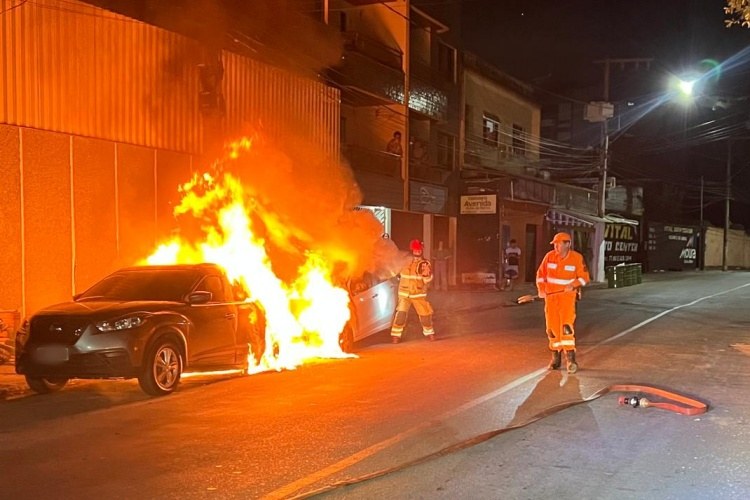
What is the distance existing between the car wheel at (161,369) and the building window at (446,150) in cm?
1866

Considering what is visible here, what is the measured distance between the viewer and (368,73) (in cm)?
2034

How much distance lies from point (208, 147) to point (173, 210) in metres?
1.81

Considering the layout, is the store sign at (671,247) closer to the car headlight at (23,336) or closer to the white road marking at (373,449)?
the white road marking at (373,449)

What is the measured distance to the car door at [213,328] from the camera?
27.5ft

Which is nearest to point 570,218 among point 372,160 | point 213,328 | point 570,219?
point 570,219

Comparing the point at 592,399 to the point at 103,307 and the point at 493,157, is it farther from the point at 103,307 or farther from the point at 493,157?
the point at 493,157

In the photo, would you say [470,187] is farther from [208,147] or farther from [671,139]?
[671,139]

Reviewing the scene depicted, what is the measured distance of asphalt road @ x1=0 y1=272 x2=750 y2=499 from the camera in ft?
16.2

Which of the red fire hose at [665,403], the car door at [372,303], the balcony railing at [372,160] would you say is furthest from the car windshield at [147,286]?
the balcony railing at [372,160]

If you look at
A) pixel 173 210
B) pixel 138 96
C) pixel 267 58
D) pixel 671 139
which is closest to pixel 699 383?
pixel 173 210

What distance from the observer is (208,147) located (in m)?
14.5

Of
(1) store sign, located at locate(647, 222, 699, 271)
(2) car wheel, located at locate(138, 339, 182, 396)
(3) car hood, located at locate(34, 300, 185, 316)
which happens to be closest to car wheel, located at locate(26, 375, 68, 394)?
(3) car hood, located at locate(34, 300, 185, 316)

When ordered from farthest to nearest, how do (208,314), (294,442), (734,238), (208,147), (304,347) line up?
(734,238) → (208,147) → (304,347) → (208,314) → (294,442)

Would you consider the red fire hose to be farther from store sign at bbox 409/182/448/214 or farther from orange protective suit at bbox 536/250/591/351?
store sign at bbox 409/182/448/214
